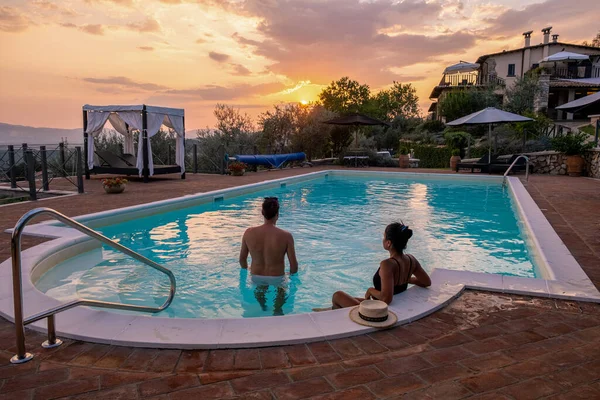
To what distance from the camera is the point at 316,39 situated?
21.0m

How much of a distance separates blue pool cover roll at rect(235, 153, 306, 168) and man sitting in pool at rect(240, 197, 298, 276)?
12.9 meters

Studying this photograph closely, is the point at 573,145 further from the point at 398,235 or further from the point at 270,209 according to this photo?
the point at 270,209

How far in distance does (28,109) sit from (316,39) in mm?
13569

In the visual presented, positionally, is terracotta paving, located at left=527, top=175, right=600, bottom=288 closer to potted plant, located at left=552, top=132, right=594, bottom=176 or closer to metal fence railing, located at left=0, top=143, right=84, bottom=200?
potted plant, located at left=552, top=132, right=594, bottom=176

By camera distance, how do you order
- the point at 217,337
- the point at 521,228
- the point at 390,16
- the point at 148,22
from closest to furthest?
the point at 217,337
the point at 521,228
the point at 148,22
the point at 390,16

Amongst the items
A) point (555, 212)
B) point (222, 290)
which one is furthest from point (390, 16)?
point (222, 290)

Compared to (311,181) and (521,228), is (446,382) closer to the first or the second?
(521,228)

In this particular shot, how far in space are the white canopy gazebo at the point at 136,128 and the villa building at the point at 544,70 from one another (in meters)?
31.3

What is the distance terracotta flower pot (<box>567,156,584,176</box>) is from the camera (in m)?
14.8

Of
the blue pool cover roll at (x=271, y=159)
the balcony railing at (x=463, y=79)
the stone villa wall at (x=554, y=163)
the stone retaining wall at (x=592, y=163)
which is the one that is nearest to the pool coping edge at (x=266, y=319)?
the stone retaining wall at (x=592, y=163)

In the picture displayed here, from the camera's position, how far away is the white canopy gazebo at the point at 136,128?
13359mm

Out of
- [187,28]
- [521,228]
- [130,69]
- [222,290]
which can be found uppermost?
[187,28]

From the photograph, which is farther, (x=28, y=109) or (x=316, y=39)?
(x=316, y=39)

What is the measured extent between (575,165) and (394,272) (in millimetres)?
14943
